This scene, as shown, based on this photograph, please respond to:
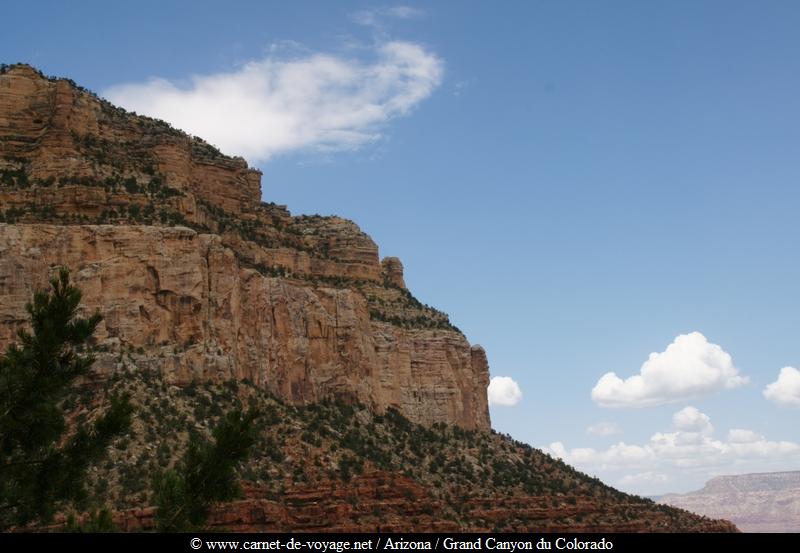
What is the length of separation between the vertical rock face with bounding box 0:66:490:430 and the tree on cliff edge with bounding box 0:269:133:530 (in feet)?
97.6

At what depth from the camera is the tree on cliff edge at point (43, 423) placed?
26969 millimetres

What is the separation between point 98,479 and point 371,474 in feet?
53.4

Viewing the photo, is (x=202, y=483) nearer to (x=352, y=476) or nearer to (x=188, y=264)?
(x=352, y=476)

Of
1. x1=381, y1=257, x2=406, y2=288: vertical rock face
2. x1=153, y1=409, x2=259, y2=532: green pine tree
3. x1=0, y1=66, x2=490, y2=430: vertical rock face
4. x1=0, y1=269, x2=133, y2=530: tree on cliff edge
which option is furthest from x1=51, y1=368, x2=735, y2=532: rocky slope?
x1=381, y1=257, x2=406, y2=288: vertical rock face

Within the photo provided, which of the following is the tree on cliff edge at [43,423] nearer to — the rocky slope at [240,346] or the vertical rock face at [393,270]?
the rocky slope at [240,346]

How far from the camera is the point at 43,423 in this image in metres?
27.2

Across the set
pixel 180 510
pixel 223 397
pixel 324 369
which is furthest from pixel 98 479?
pixel 324 369

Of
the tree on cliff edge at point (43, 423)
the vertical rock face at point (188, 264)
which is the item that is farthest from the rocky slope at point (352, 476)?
the tree on cliff edge at point (43, 423)

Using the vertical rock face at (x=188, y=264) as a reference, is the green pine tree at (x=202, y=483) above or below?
below

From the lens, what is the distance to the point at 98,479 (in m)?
49.5

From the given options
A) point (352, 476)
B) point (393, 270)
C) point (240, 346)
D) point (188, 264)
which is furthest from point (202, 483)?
point (393, 270)

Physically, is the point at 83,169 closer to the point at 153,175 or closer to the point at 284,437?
the point at 153,175

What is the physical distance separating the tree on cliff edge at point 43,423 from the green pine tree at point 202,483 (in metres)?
2.04
